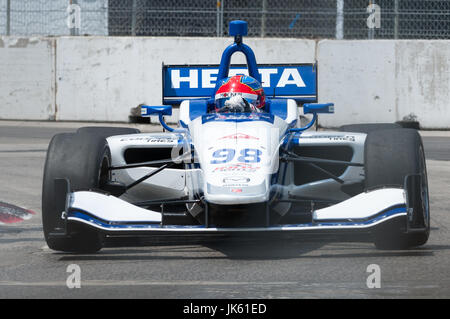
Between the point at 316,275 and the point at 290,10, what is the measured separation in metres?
12.9

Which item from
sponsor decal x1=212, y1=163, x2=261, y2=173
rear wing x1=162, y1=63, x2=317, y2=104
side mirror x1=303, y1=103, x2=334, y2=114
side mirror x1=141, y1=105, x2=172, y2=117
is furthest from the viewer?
rear wing x1=162, y1=63, x2=317, y2=104

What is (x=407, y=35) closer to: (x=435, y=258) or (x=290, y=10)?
(x=290, y=10)

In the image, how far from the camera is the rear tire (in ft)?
21.7

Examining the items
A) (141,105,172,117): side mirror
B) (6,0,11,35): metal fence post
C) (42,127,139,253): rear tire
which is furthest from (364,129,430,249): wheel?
(6,0,11,35): metal fence post

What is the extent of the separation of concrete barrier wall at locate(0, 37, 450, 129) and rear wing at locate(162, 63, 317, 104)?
275 inches

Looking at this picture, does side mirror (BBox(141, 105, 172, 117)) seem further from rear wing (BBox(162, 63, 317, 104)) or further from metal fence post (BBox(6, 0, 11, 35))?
metal fence post (BBox(6, 0, 11, 35))

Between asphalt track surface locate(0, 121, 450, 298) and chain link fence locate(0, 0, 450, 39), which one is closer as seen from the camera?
asphalt track surface locate(0, 121, 450, 298)

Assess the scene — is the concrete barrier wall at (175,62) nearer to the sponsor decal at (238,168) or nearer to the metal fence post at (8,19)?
the metal fence post at (8,19)

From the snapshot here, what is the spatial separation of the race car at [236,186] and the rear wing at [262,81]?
70.1 inches

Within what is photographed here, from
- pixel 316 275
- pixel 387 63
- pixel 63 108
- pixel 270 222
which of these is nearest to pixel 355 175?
pixel 270 222

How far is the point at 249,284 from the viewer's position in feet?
17.9

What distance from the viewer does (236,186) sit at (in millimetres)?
6301

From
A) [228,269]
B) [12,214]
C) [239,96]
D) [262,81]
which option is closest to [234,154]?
[228,269]

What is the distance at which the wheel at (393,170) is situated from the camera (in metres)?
A: 6.52
